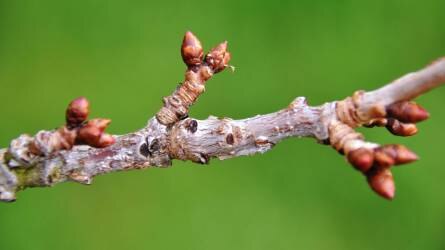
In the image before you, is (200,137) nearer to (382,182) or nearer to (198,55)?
(198,55)

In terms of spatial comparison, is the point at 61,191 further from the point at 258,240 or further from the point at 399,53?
the point at 399,53

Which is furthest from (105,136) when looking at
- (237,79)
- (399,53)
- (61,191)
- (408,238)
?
(399,53)

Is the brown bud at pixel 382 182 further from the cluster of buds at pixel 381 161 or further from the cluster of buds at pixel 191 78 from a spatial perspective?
the cluster of buds at pixel 191 78

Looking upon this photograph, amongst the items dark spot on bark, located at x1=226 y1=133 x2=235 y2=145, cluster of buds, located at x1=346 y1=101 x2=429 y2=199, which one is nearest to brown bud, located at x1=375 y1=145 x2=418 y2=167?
cluster of buds, located at x1=346 y1=101 x2=429 y2=199

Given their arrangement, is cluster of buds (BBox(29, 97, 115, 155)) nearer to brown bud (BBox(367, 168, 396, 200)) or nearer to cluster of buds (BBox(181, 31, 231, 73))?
cluster of buds (BBox(181, 31, 231, 73))

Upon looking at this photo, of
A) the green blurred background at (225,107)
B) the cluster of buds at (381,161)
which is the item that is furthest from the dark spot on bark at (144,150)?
the green blurred background at (225,107)
